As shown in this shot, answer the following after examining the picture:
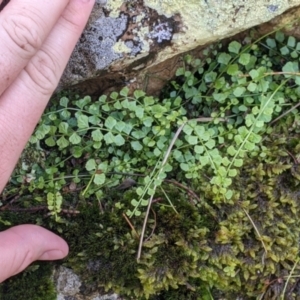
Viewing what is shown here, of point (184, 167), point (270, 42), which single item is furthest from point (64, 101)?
point (270, 42)

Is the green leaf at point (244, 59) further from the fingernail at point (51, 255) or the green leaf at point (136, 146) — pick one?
the fingernail at point (51, 255)

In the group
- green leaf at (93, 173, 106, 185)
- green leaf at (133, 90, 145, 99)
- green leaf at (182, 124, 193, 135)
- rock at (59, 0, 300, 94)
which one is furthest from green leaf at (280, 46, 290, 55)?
green leaf at (93, 173, 106, 185)

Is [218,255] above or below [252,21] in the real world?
below

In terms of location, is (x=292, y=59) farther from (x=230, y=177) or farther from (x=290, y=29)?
(x=230, y=177)

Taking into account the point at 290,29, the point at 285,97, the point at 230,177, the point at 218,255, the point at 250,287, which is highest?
the point at 290,29

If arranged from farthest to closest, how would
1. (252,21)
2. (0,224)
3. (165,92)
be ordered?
(165,92) → (0,224) → (252,21)

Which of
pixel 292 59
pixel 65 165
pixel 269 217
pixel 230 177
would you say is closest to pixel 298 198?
pixel 269 217

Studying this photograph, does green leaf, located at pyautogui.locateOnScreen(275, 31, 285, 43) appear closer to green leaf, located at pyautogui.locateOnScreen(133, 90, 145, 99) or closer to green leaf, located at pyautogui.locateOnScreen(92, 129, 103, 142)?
green leaf, located at pyautogui.locateOnScreen(133, 90, 145, 99)
